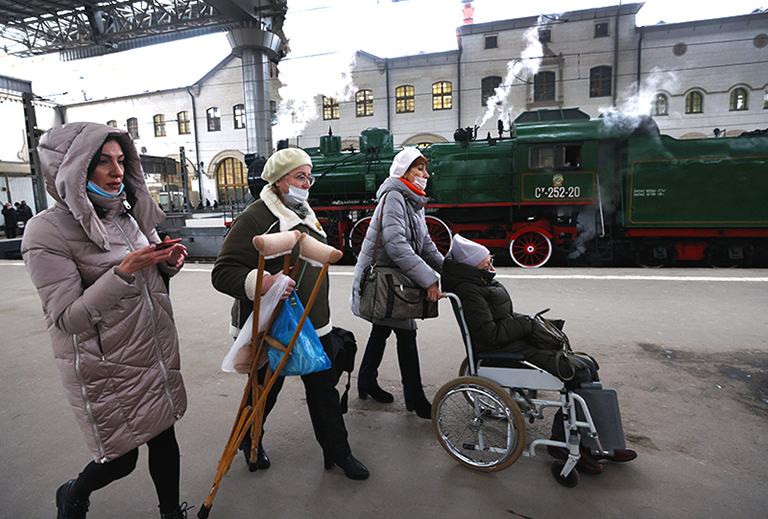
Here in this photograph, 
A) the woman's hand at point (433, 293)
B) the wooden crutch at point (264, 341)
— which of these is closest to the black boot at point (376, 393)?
the woman's hand at point (433, 293)

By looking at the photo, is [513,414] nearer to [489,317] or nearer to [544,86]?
[489,317]

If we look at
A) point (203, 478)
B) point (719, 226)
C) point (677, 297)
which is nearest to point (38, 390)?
point (203, 478)

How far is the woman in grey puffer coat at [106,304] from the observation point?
1.46 metres

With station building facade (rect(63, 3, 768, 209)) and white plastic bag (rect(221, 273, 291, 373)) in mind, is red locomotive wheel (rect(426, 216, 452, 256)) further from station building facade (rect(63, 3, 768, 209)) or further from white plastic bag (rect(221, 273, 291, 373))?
station building facade (rect(63, 3, 768, 209))

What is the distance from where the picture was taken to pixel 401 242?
8.52 feet

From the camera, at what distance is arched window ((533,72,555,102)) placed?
800 inches

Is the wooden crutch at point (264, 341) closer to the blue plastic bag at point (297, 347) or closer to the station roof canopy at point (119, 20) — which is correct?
the blue plastic bag at point (297, 347)

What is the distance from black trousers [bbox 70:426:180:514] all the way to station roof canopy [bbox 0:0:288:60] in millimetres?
13923

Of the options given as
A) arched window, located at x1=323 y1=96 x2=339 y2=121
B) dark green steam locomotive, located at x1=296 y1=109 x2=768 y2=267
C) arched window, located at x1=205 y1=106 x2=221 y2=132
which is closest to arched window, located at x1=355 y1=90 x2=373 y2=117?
arched window, located at x1=323 y1=96 x2=339 y2=121

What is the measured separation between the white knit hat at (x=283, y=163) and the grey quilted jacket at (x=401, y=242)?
28.1 inches

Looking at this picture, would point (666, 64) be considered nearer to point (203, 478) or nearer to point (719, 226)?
point (719, 226)

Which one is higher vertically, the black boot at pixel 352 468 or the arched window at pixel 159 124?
the arched window at pixel 159 124

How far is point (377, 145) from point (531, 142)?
3651mm

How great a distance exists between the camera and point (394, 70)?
72.5 ft
